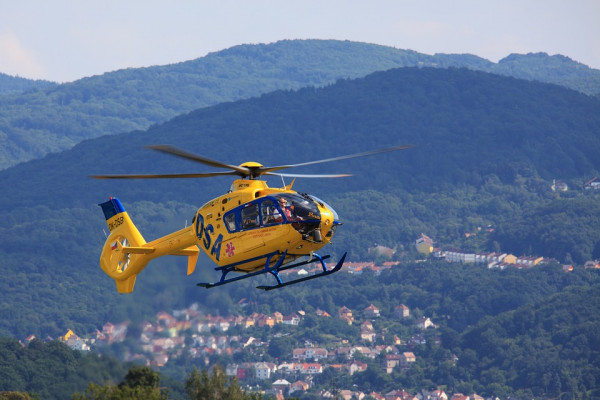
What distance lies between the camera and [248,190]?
3612 centimetres

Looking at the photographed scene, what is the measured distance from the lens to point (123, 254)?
134ft

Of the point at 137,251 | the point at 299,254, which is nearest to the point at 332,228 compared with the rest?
the point at 299,254

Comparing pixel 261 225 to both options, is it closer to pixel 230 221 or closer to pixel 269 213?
pixel 269 213

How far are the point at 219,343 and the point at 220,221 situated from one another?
93.9 ft

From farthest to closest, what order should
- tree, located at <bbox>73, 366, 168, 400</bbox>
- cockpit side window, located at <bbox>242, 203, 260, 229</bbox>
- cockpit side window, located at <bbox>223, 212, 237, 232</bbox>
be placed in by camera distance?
tree, located at <bbox>73, 366, 168, 400</bbox> < cockpit side window, located at <bbox>223, 212, 237, 232</bbox> < cockpit side window, located at <bbox>242, 203, 260, 229</bbox>

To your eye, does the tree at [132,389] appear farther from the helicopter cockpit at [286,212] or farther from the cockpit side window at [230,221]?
the helicopter cockpit at [286,212]

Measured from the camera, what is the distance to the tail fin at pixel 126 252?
39938mm

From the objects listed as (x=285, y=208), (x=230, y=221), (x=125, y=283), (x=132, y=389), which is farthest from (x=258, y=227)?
(x=132, y=389)

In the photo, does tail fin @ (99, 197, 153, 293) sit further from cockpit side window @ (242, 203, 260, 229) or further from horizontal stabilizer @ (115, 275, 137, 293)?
cockpit side window @ (242, 203, 260, 229)

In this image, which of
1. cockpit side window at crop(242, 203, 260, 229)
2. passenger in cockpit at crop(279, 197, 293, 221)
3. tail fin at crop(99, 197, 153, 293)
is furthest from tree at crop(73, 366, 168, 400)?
passenger in cockpit at crop(279, 197, 293, 221)

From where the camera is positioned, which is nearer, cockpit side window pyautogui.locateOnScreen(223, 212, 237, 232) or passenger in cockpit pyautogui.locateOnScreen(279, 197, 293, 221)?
passenger in cockpit pyautogui.locateOnScreen(279, 197, 293, 221)

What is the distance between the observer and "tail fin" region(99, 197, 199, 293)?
3994cm

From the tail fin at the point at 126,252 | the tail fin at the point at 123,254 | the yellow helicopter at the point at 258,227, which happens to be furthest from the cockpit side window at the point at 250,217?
the tail fin at the point at 123,254

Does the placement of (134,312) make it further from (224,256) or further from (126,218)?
(224,256)
